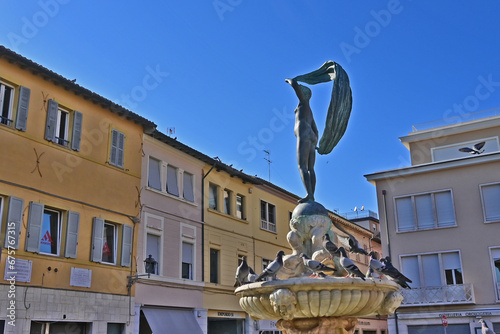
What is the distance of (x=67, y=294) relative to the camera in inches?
738

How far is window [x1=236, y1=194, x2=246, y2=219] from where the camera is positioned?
3030 cm

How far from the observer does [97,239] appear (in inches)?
797

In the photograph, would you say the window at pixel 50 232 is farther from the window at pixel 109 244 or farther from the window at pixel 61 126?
the window at pixel 61 126

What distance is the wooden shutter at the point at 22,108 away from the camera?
18203 millimetres

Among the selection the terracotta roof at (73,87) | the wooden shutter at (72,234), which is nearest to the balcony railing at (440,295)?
the terracotta roof at (73,87)

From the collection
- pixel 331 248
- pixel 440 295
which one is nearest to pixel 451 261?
pixel 440 295

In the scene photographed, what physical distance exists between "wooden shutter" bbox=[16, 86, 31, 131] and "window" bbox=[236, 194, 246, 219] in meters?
14.1

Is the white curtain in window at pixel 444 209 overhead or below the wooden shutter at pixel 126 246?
overhead

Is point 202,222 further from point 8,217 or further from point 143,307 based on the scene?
point 8,217

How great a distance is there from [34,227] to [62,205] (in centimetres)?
157

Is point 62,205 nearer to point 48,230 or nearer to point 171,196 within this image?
point 48,230

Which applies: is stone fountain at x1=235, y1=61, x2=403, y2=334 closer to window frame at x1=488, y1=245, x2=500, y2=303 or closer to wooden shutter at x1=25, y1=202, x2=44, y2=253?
wooden shutter at x1=25, y1=202, x2=44, y2=253

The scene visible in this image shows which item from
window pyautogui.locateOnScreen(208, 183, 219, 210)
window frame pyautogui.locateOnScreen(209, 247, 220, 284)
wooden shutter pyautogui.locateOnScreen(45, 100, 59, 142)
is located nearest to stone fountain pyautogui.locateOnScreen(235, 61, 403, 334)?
wooden shutter pyautogui.locateOnScreen(45, 100, 59, 142)

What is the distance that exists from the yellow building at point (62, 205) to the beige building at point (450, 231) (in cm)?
1327
